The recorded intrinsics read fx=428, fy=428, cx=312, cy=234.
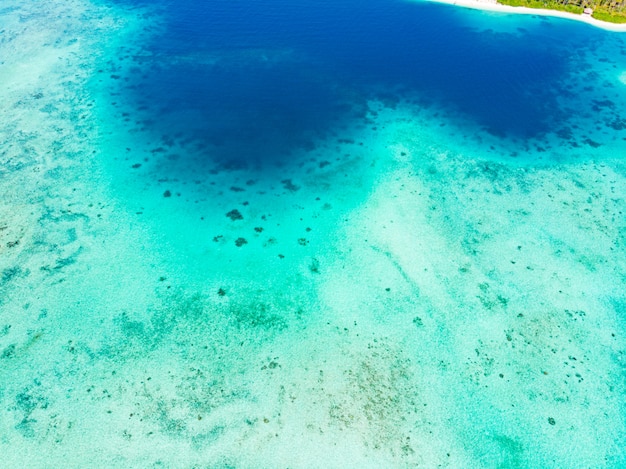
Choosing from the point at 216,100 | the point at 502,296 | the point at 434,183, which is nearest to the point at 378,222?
the point at 434,183

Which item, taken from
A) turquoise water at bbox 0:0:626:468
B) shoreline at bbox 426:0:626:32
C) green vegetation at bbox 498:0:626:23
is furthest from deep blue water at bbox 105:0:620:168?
green vegetation at bbox 498:0:626:23

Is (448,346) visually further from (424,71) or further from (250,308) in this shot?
(424,71)

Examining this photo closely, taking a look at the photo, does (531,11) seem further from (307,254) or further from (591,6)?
(307,254)

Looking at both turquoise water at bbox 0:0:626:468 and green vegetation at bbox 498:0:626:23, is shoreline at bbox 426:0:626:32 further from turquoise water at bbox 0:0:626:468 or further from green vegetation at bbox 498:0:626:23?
turquoise water at bbox 0:0:626:468

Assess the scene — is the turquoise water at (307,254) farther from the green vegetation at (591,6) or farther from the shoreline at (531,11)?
the green vegetation at (591,6)

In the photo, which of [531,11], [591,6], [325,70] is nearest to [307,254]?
[325,70]

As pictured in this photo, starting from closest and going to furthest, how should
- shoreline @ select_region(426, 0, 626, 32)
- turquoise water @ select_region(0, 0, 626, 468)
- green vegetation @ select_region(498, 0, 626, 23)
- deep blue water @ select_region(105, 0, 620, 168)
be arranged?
turquoise water @ select_region(0, 0, 626, 468)
deep blue water @ select_region(105, 0, 620, 168)
shoreline @ select_region(426, 0, 626, 32)
green vegetation @ select_region(498, 0, 626, 23)

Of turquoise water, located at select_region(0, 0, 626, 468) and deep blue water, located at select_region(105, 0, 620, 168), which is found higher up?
deep blue water, located at select_region(105, 0, 620, 168)
